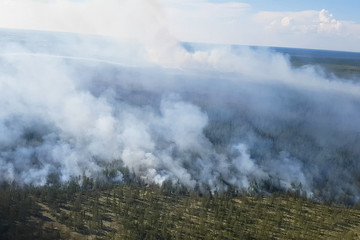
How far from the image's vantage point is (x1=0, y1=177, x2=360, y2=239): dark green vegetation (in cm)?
4681

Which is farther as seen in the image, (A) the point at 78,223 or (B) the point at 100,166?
(B) the point at 100,166

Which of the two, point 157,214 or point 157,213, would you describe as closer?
point 157,214

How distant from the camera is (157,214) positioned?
5159 cm

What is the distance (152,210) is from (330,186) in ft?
140

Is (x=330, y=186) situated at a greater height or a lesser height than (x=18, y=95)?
lesser

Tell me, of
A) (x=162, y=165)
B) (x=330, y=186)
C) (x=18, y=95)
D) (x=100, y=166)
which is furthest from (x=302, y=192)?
(x=18, y=95)

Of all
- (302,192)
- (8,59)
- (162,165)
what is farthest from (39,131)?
(302,192)

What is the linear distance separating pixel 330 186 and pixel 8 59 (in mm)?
112366

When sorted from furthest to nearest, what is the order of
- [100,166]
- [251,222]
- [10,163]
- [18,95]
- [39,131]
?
[18,95]
[39,131]
[100,166]
[10,163]
[251,222]

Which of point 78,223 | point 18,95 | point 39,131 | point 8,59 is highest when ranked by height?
point 8,59

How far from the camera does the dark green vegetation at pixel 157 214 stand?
4681 cm

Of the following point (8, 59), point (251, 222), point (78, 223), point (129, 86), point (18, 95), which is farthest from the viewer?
point (129, 86)

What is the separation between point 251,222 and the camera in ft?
171

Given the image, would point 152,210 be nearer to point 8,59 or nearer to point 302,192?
point 302,192
